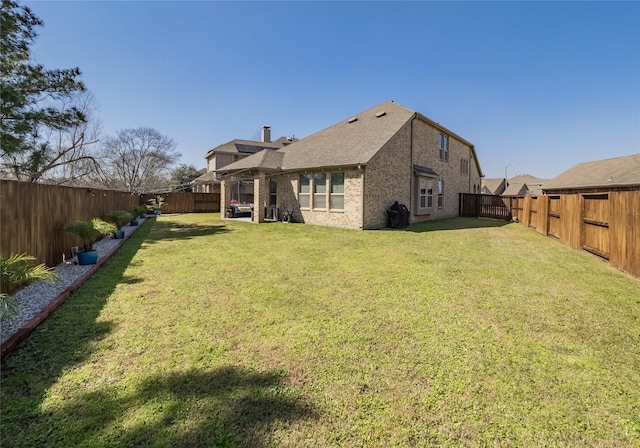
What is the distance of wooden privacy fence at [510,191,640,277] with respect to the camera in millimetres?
6516

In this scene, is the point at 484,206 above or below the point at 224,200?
below

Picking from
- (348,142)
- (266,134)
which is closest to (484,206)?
(348,142)

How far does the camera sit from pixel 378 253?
881cm

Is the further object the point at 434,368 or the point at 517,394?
the point at 434,368

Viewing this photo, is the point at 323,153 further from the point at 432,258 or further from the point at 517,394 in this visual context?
the point at 517,394

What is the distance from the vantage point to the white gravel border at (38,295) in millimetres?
3746

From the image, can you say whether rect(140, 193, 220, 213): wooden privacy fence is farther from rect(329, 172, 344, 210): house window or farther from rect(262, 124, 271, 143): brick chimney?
rect(329, 172, 344, 210): house window

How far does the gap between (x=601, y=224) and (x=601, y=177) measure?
2869 cm

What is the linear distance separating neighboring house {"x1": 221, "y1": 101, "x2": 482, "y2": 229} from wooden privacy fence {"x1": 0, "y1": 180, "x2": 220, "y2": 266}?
960 cm

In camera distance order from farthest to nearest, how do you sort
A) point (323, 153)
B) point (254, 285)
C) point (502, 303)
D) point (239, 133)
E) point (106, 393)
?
point (239, 133)
point (323, 153)
point (254, 285)
point (502, 303)
point (106, 393)

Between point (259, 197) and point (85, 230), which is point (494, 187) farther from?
point (85, 230)

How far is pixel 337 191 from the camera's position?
51.1ft

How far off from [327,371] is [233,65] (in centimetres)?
1690

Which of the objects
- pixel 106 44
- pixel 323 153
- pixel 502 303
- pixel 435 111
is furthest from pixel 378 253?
pixel 435 111
